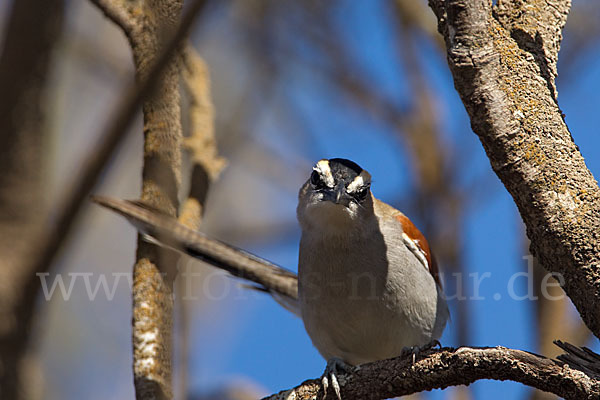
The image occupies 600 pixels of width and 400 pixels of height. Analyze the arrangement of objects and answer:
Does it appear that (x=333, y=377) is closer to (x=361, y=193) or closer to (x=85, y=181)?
(x=361, y=193)

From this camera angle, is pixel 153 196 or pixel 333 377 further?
pixel 153 196

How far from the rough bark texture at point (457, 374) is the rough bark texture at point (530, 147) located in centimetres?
27

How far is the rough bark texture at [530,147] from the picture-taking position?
3227mm

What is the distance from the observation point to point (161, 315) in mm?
4500

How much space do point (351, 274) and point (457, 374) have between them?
6.87ft

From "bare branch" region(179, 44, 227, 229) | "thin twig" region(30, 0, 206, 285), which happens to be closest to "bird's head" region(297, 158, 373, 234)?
"bare branch" region(179, 44, 227, 229)

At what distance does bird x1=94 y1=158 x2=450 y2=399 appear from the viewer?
546 cm

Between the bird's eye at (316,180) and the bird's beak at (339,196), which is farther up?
the bird's eye at (316,180)

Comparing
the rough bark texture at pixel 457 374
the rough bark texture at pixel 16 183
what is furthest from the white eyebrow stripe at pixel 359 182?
the rough bark texture at pixel 16 183

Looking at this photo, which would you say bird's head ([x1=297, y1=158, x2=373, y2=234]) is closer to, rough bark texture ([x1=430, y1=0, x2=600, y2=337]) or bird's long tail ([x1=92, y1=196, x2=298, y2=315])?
bird's long tail ([x1=92, y1=196, x2=298, y2=315])

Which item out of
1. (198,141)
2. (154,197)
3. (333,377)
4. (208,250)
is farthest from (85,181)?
(198,141)

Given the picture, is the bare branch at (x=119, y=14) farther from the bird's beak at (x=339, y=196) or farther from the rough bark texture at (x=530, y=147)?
the rough bark texture at (x=530, y=147)

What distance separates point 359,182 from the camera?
573 cm

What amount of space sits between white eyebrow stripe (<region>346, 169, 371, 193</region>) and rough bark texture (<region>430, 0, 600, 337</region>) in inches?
92.6
